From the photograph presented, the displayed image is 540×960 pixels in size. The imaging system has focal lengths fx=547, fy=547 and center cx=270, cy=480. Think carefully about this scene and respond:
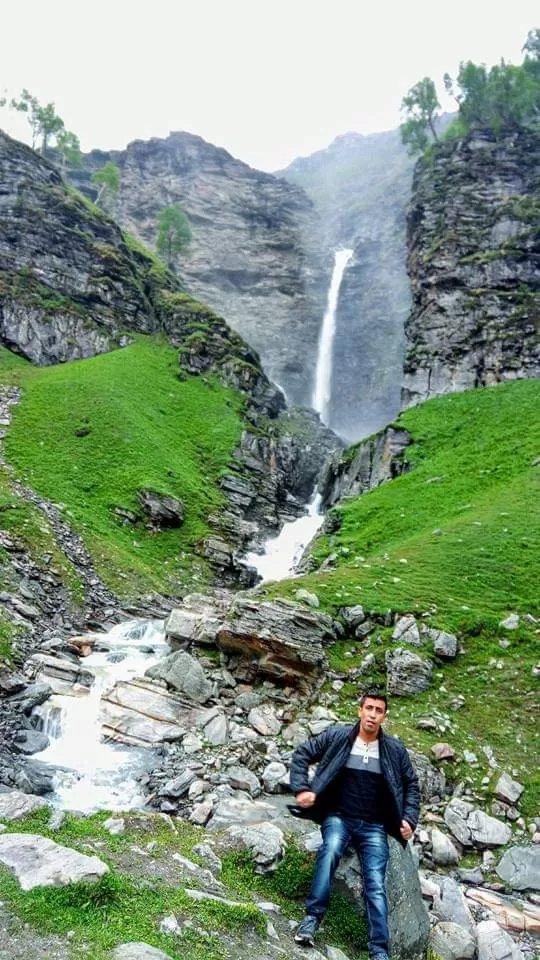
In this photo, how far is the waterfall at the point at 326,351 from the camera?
7786cm

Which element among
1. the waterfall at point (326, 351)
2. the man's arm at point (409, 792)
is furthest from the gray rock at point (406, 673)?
the waterfall at point (326, 351)

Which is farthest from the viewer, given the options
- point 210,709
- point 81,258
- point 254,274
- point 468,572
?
point 254,274

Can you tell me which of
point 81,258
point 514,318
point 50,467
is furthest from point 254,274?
point 50,467

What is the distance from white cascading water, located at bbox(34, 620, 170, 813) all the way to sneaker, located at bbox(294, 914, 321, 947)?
17.8 ft

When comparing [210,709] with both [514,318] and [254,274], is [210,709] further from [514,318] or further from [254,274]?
[254,274]

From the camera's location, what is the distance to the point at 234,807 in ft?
33.6

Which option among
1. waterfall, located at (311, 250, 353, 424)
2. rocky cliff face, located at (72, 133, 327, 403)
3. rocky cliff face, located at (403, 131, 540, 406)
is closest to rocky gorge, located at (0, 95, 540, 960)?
rocky cliff face, located at (403, 131, 540, 406)

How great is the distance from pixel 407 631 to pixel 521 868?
708cm

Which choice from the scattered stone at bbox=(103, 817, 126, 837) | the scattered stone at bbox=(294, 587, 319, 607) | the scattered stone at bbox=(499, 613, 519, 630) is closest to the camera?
the scattered stone at bbox=(103, 817, 126, 837)

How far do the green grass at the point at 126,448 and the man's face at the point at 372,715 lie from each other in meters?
21.3

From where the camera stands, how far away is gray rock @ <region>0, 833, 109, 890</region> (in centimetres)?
633

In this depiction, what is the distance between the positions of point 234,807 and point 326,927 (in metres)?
3.64

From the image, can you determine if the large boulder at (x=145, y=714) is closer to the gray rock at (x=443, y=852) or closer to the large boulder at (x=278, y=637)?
the large boulder at (x=278, y=637)

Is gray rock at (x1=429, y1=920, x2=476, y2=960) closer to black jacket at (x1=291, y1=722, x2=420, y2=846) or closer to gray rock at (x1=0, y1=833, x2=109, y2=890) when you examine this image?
black jacket at (x1=291, y1=722, x2=420, y2=846)
